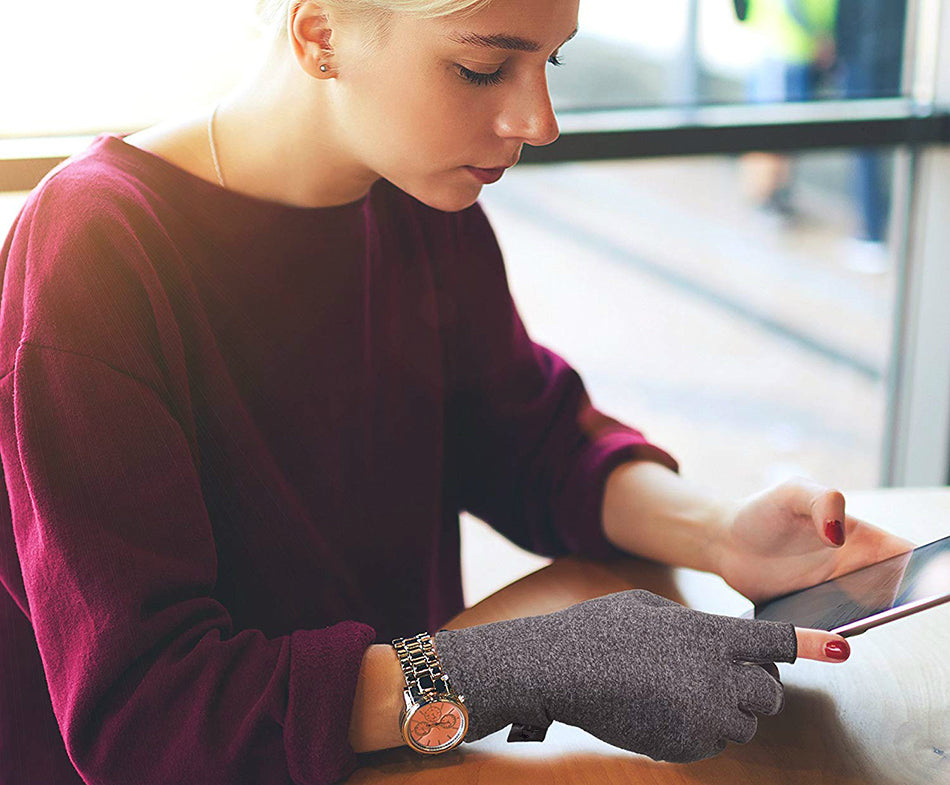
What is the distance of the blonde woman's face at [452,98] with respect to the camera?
0.82m

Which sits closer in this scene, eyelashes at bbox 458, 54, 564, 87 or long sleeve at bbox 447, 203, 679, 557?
eyelashes at bbox 458, 54, 564, 87

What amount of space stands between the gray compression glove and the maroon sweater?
100 millimetres

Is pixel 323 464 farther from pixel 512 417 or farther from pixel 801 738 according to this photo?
pixel 801 738

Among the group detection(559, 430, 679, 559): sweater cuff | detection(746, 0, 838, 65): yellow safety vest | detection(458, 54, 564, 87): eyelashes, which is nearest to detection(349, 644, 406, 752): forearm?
detection(559, 430, 679, 559): sweater cuff

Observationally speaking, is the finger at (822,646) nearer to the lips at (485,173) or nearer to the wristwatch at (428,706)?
the wristwatch at (428,706)

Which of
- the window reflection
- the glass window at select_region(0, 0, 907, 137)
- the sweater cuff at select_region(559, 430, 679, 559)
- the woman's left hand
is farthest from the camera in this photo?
the window reflection

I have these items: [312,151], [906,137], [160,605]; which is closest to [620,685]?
[160,605]

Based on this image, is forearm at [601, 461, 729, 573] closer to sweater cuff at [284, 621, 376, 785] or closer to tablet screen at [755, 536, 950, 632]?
tablet screen at [755, 536, 950, 632]

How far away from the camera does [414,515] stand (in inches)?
43.8

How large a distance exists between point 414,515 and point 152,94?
0.83 m

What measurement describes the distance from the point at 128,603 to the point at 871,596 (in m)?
0.60

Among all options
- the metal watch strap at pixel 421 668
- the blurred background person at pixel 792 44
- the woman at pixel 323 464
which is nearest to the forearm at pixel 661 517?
the woman at pixel 323 464

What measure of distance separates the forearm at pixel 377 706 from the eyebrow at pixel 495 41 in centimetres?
49

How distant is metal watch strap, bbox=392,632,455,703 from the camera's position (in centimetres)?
76
